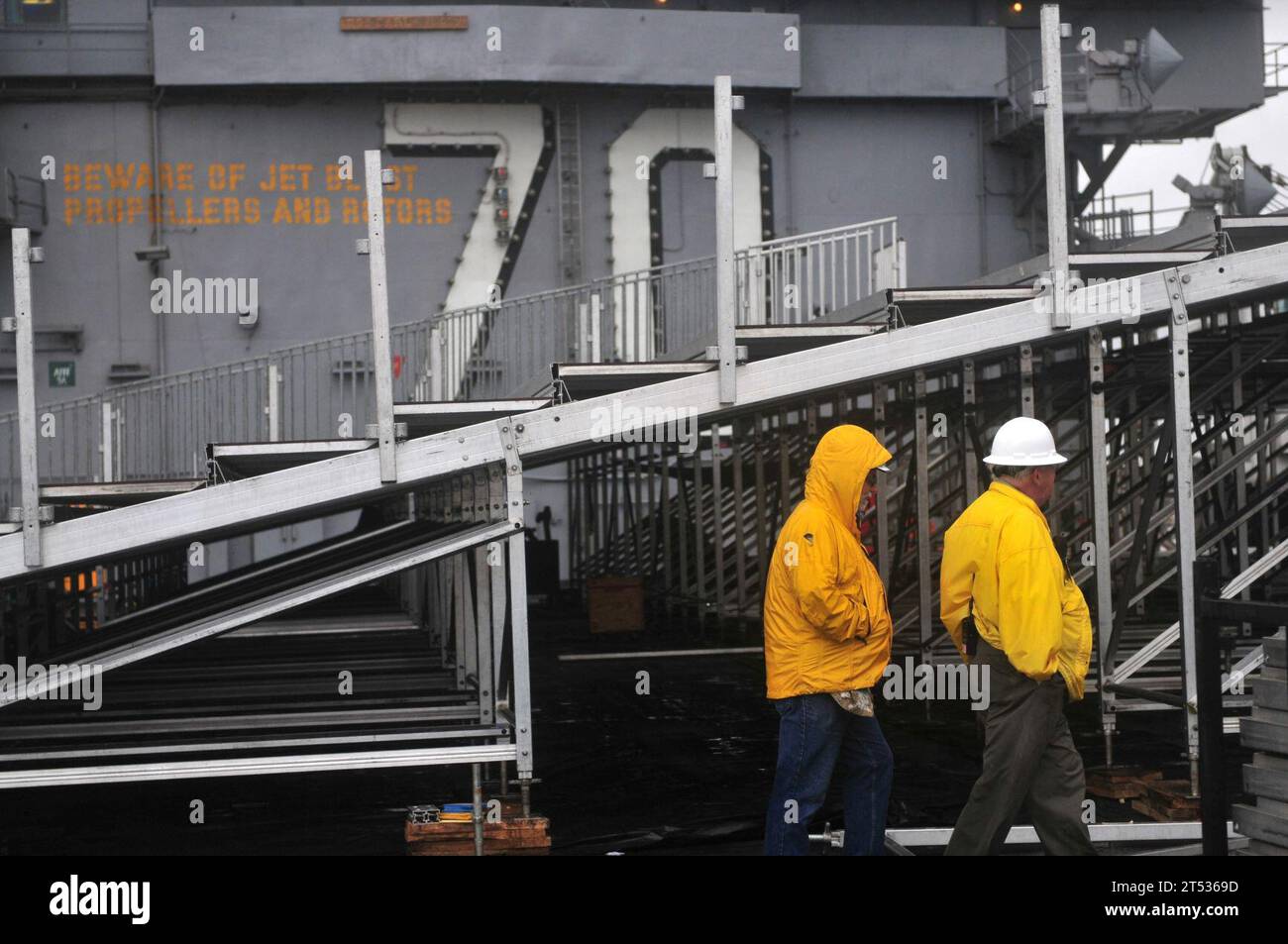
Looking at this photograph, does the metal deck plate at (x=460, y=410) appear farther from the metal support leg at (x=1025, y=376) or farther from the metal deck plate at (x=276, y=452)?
the metal support leg at (x=1025, y=376)

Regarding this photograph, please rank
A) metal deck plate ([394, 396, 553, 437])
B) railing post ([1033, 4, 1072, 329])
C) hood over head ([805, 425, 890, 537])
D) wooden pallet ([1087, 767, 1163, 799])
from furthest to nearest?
railing post ([1033, 4, 1072, 329])
wooden pallet ([1087, 767, 1163, 799])
metal deck plate ([394, 396, 553, 437])
hood over head ([805, 425, 890, 537])

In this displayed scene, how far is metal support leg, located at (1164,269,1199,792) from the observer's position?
9.12m

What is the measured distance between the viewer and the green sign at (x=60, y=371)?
23.3m

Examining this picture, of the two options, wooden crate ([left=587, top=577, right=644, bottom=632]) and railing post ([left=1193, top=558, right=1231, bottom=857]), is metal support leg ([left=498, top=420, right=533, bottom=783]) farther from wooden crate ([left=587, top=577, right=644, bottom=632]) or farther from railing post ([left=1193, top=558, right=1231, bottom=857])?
wooden crate ([left=587, top=577, right=644, bottom=632])

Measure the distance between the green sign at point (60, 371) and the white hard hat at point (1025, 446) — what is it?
66.2 feet

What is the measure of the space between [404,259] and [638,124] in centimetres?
453

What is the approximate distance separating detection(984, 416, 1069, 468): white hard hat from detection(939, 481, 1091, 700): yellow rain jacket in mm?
117

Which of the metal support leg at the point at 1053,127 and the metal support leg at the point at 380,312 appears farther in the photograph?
the metal support leg at the point at 1053,127

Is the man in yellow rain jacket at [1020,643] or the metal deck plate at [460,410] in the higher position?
the metal deck plate at [460,410]

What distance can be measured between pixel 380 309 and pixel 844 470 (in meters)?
3.26

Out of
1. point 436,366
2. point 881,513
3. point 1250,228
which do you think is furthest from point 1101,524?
point 436,366
